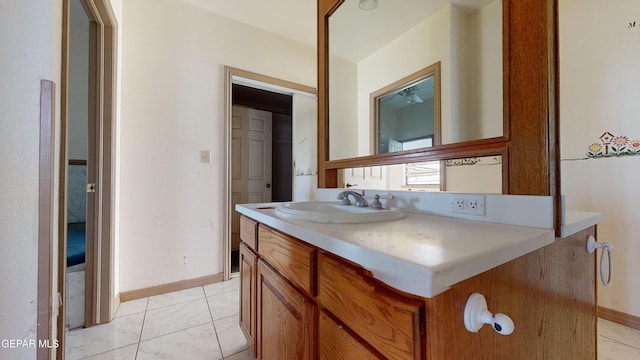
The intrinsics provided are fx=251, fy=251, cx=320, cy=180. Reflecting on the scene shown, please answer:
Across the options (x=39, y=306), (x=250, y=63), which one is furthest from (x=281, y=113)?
(x=39, y=306)

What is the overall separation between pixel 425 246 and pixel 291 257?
458 millimetres

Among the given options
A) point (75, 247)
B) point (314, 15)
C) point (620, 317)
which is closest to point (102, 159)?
point (75, 247)

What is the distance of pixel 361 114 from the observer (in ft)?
5.11

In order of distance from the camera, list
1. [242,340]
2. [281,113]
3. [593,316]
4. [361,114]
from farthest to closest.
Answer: [281,113]
[361,114]
[242,340]
[593,316]

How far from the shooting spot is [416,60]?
4.00 feet

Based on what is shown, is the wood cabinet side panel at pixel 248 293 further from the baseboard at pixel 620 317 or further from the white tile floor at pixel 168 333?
the baseboard at pixel 620 317

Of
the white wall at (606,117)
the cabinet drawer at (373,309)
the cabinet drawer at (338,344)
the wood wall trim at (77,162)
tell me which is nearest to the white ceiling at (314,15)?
the cabinet drawer at (373,309)

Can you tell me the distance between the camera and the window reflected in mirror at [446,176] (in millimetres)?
1145

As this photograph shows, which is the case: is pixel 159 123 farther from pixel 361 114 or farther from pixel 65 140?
pixel 361 114

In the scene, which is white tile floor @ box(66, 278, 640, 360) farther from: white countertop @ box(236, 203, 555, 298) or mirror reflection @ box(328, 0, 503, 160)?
mirror reflection @ box(328, 0, 503, 160)

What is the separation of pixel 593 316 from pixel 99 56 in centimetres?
278

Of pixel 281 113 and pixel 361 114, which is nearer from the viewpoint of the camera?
pixel 361 114

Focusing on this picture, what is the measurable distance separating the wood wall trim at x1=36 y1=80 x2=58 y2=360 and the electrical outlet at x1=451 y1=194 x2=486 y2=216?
4.30ft

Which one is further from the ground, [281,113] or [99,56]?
A: [281,113]
